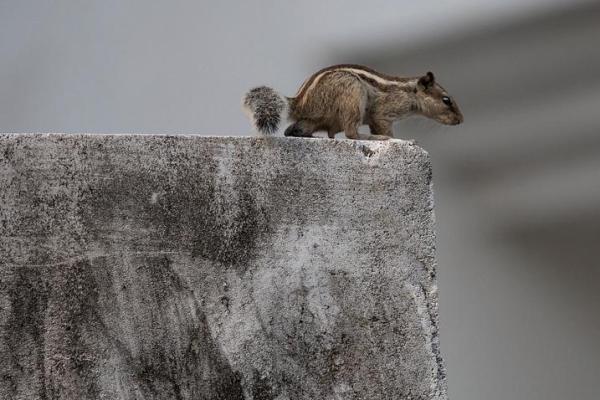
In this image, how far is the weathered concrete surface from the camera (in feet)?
6.10

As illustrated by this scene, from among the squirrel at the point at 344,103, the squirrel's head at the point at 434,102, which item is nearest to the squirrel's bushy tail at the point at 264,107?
the squirrel at the point at 344,103

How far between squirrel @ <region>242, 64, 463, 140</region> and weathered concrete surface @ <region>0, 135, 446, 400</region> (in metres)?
0.22

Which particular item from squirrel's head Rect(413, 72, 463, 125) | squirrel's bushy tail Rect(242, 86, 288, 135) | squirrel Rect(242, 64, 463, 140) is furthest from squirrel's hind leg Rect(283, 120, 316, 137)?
squirrel's head Rect(413, 72, 463, 125)

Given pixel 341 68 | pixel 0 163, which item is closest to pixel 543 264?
pixel 341 68

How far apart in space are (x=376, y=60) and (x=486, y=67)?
45cm

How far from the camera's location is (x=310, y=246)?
1.95 m

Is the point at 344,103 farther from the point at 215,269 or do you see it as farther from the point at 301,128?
the point at 215,269

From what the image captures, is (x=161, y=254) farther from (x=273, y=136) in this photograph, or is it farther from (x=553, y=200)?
(x=553, y=200)

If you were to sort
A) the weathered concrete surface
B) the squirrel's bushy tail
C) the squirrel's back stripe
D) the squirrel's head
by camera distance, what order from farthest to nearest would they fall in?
the squirrel's head → the squirrel's back stripe → the squirrel's bushy tail → the weathered concrete surface

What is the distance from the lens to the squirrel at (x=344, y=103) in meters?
2.16

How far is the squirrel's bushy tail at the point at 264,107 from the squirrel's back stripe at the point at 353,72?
0.59 ft

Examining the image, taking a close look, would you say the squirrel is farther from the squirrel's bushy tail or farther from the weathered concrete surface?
the weathered concrete surface

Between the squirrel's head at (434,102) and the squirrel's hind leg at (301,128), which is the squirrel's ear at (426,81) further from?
the squirrel's hind leg at (301,128)

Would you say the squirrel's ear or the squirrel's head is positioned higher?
the squirrel's ear
